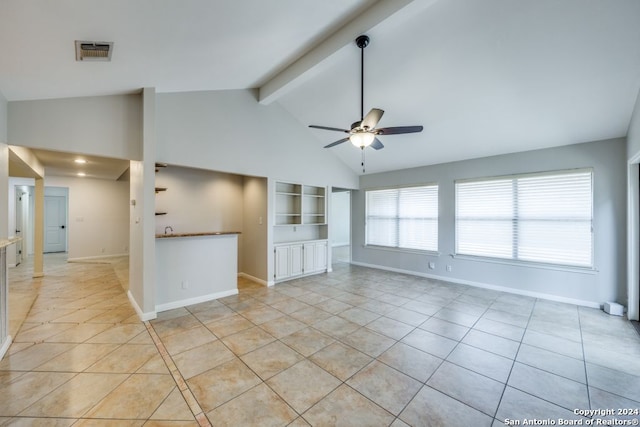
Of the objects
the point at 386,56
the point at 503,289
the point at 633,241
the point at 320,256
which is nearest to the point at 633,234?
the point at 633,241

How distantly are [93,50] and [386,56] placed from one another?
316 cm

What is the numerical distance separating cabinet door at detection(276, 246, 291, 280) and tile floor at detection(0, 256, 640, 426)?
1.13 metres

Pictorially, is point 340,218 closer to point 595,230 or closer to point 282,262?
point 282,262

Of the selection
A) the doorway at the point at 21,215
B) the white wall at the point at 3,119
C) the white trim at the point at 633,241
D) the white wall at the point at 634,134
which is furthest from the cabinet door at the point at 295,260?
the doorway at the point at 21,215

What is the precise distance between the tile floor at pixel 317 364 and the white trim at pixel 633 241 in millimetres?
292

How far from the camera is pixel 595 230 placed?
13.2ft

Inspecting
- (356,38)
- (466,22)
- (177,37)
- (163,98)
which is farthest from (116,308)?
(466,22)

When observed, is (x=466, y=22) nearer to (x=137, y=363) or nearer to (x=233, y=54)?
(x=233, y=54)

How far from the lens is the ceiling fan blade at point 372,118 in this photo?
8.90 feet

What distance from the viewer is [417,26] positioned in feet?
9.66

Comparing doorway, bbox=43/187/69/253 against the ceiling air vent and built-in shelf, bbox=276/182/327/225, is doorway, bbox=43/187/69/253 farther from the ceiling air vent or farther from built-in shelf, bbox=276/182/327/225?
the ceiling air vent

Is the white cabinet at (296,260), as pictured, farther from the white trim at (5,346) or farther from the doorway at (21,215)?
the doorway at (21,215)

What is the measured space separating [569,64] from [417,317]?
11.7ft

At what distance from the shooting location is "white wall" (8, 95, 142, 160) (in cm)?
288
